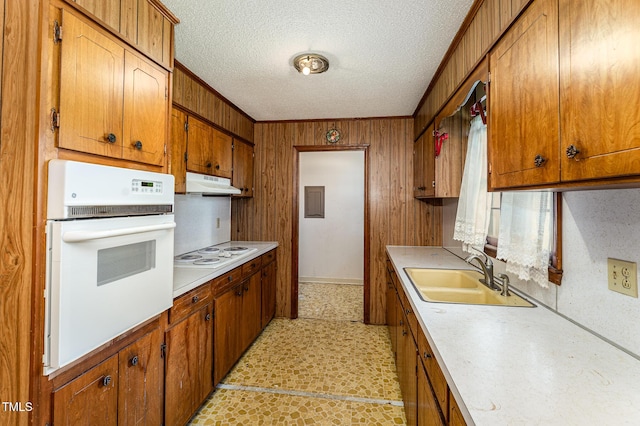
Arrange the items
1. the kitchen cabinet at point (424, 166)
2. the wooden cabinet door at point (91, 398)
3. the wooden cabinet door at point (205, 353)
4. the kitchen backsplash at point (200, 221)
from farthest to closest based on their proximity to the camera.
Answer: the kitchen backsplash at point (200, 221), the kitchen cabinet at point (424, 166), the wooden cabinet door at point (205, 353), the wooden cabinet door at point (91, 398)

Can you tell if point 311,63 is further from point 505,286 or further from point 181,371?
point 181,371

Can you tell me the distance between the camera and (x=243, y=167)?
313cm

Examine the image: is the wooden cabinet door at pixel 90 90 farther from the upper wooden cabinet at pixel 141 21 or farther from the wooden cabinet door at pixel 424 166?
the wooden cabinet door at pixel 424 166

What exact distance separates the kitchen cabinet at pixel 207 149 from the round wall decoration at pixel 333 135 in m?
1.14

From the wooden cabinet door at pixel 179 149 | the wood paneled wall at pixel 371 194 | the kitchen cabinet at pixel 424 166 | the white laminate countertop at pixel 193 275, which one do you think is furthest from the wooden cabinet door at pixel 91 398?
the kitchen cabinet at pixel 424 166

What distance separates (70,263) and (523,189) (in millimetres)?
1648

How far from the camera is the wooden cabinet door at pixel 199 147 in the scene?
7.23 ft

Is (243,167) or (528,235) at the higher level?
(243,167)

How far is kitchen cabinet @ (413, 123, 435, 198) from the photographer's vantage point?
2.40 metres

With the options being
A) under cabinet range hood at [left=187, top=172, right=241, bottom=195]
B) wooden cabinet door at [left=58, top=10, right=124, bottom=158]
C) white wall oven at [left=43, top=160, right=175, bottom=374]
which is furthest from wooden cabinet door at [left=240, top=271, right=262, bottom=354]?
wooden cabinet door at [left=58, top=10, right=124, bottom=158]

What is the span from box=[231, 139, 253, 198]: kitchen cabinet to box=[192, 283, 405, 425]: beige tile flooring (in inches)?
63.7

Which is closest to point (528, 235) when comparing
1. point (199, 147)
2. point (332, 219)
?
point (199, 147)

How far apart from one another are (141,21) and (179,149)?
0.86m

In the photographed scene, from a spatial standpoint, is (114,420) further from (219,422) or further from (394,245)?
(394,245)
